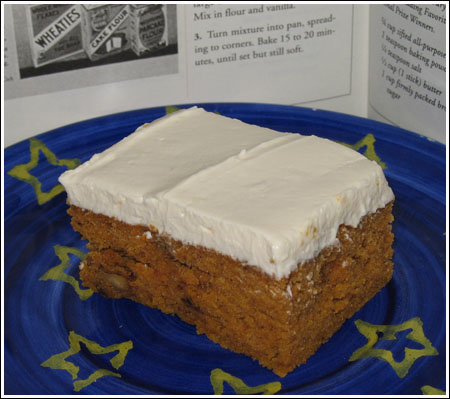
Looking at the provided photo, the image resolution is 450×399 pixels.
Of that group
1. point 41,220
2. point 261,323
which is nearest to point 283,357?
point 261,323

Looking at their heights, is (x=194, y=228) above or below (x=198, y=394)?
above

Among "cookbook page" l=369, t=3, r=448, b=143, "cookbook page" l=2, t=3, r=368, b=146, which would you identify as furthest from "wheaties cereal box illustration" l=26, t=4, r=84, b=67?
"cookbook page" l=369, t=3, r=448, b=143

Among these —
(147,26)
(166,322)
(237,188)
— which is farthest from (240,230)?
(147,26)

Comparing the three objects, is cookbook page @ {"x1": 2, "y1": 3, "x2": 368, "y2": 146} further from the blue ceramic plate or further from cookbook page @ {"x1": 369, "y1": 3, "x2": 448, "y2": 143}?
the blue ceramic plate

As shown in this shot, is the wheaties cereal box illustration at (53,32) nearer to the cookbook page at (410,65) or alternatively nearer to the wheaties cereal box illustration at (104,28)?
the wheaties cereal box illustration at (104,28)

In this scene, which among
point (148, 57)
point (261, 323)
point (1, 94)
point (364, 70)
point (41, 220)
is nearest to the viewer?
point (261, 323)

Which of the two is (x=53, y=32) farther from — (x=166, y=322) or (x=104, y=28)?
(x=166, y=322)

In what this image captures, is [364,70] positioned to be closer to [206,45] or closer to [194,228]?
[206,45]
